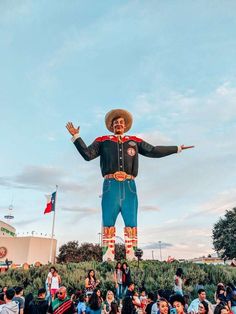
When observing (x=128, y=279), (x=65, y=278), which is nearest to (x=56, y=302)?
(x=128, y=279)

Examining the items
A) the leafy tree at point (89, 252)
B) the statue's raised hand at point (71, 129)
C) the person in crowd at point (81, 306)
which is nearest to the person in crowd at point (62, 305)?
the person in crowd at point (81, 306)

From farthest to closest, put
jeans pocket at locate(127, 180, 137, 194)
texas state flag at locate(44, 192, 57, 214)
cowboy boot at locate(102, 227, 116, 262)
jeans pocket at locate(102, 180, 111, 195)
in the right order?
texas state flag at locate(44, 192, 57, 214)
jeans pocket at locate(127, 180, 137, 194)
jeans pocket at locate(102, 180, 111, 195)
cowboy boot at locate(102, 227, 116, 262)

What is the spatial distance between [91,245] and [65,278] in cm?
2839

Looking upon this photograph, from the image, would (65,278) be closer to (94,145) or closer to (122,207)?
(122,207)

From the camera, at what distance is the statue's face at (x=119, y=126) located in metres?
16.9

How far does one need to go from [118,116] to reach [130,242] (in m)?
6.14

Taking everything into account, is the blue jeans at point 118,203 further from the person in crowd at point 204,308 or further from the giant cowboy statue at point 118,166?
the person in crowd at point 204,308


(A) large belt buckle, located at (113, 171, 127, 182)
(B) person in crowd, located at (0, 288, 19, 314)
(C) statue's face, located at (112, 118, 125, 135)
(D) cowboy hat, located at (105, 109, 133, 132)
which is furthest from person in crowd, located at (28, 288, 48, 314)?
(D) cowboy hat, located at (105, 109, 133, 132)

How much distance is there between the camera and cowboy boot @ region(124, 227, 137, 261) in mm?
15406

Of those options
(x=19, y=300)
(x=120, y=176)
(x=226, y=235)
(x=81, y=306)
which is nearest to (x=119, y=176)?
(x=120, y=176)

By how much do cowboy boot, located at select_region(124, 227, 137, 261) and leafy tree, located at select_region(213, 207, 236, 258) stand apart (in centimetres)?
2112

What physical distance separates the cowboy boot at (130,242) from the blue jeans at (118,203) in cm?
27

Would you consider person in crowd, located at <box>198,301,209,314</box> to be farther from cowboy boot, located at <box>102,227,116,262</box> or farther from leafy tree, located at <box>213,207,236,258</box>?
leafy tree, located at <box>213,207,236,258</box>

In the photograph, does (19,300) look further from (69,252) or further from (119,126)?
(69,252)
